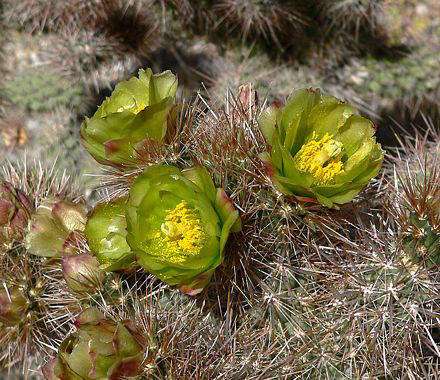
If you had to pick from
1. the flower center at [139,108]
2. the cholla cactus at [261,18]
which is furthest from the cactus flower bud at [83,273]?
the cholla cactus at [261,18]

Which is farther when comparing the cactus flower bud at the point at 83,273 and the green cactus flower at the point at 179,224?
the cactus flower bud at the point at 83,273

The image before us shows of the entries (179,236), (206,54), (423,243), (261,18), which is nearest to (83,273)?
(179,236)

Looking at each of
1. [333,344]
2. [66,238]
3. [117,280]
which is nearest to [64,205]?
[66,238]

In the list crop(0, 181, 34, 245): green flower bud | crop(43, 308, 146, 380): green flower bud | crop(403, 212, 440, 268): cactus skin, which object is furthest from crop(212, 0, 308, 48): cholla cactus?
crop(43, 308, 146, 380): green flower bud

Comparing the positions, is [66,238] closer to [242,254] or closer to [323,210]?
[242,254]

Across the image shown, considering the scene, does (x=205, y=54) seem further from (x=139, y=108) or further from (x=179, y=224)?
(x=179, y=224)

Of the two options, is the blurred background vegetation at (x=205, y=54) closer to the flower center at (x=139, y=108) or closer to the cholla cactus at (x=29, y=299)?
the cholla cactus at (x=29, y=299)
